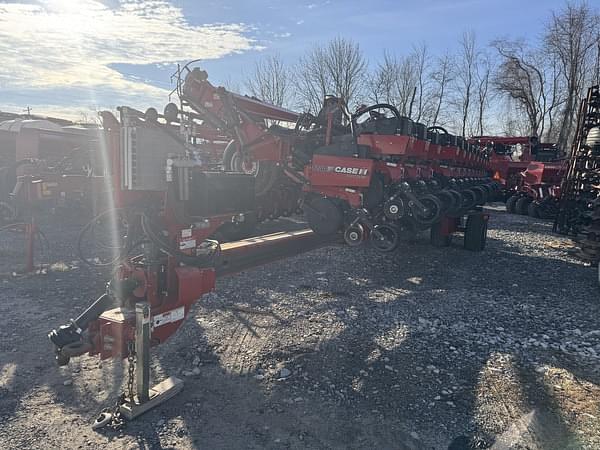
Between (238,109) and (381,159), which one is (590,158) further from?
(238,109)

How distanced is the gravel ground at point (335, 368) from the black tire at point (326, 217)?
90 centimetres

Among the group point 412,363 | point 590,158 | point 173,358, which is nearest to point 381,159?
point 412,363

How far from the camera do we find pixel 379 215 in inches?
280

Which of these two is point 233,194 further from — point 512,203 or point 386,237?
point 512,203

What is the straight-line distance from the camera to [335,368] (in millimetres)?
3859

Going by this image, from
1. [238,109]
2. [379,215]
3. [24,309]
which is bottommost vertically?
[24,309]

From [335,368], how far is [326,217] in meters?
3.61

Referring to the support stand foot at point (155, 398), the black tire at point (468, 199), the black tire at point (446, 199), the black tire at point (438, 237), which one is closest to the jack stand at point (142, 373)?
the support stand foot at point (155, 398)

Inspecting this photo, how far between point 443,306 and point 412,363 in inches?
62.2

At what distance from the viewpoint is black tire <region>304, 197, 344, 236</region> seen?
7.20 meters

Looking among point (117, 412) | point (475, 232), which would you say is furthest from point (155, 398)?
point (475, 232)

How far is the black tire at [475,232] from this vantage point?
8516mm

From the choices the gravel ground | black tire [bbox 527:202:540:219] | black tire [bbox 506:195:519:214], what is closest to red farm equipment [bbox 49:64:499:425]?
the gravel ground

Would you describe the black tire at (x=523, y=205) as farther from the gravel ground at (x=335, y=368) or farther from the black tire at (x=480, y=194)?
the gravel ground at (x=335, y=368)
